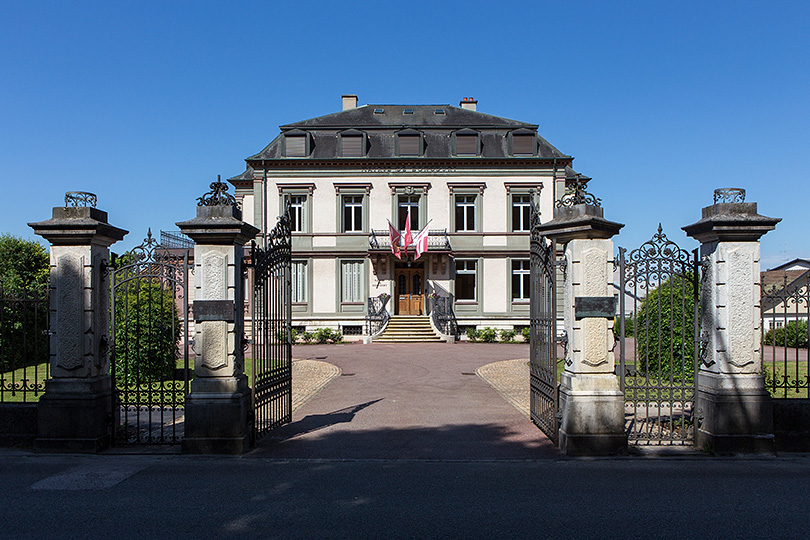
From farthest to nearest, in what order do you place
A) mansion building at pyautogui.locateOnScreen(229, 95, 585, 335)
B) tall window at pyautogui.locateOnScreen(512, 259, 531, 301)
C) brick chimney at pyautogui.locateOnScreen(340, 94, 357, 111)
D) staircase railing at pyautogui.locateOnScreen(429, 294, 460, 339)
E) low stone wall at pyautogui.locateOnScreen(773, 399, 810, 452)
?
brick chimney at pyautogui.locateOnScreen(340, 94, 357, 111), tall window at pyautogui.locateOnScreen(512, 259, 531, 301), mansion building at pyautogui.locateOnScreen(229, 95, 585, 335), staircase railing at pyautogui.locateOnScreen(429, 294, 460, 339), low stone wall at pyautogui.locateOnScreen(773, 399, 810, 452)

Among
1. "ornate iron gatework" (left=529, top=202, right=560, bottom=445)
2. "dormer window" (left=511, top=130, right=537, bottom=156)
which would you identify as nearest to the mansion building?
"dormer window" (left=511, top=130, right=537, bottom=156)

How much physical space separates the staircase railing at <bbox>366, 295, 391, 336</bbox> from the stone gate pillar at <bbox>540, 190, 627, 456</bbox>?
20.0 meters

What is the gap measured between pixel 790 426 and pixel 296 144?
25.3 metres

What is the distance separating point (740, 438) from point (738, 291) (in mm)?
1848

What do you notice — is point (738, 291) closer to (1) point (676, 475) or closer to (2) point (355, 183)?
(1) point (676, 475)

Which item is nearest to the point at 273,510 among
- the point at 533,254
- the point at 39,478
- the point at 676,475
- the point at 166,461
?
the point at 166,461

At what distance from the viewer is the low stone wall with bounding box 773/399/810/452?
744 centimetres

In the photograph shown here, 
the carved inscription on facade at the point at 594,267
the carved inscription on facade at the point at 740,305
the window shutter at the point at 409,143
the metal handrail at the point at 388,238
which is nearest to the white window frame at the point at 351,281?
the metal handrail at the point at 388,238

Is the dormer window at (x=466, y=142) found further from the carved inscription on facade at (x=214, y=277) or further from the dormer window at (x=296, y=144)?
the carved inscription on facade at (x=214, y=277)

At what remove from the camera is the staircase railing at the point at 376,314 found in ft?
90.1

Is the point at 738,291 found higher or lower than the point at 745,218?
lower

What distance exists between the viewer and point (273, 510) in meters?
5.41

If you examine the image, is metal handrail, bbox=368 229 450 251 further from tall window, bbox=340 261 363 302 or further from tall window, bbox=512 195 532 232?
tall window, bbox=512 195 532 232

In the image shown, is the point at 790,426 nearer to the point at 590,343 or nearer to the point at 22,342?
the point at 590,343
